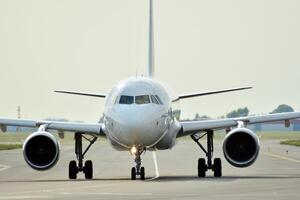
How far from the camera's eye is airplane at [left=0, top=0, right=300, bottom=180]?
1353 inches

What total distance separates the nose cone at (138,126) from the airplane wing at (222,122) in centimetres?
312

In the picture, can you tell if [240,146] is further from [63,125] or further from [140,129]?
[63,125]

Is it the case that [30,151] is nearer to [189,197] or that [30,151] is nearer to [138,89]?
[138,89]

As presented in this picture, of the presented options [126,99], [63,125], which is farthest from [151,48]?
[126,99]

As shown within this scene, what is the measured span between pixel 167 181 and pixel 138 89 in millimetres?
3426

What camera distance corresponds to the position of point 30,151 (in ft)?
122

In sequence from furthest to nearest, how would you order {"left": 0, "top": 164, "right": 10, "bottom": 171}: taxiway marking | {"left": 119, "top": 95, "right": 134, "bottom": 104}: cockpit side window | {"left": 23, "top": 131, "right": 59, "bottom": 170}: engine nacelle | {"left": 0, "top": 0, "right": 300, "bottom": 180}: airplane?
{"left": 0, "top": 164, "right": 10, "bottom": 171}: taxiway marking → {"left": 23, "top": 131, "right": 59, "bottom": 170}: engine nacelle → {"left": 119, "top": 95, "right": 134, "bottom": 104}: cockpit side window → {"left": 0, "top": 0, "right": 300, "bottom": 180}: airplane

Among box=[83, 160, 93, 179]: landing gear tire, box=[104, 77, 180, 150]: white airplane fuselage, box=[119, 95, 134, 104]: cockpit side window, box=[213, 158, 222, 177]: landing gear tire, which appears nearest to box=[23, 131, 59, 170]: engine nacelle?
box=[83, 160, 93, 179]: landing gear tire

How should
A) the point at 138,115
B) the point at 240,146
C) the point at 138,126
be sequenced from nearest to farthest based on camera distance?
the point at 138,126
the point at 138,115
the point at 240,146

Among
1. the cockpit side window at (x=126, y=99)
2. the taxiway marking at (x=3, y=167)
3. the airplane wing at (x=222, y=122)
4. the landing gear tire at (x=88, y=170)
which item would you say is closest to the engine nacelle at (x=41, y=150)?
the landing gear tire at (x=88, y=170)

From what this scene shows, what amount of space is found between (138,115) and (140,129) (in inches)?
19.5

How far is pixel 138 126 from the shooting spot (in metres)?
33.8

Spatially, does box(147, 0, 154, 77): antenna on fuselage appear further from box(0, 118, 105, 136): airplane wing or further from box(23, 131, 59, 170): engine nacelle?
box(23, 131, 59, 170): engine nacelle

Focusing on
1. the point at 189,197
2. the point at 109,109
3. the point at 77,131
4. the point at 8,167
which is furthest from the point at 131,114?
the point at 8,167
